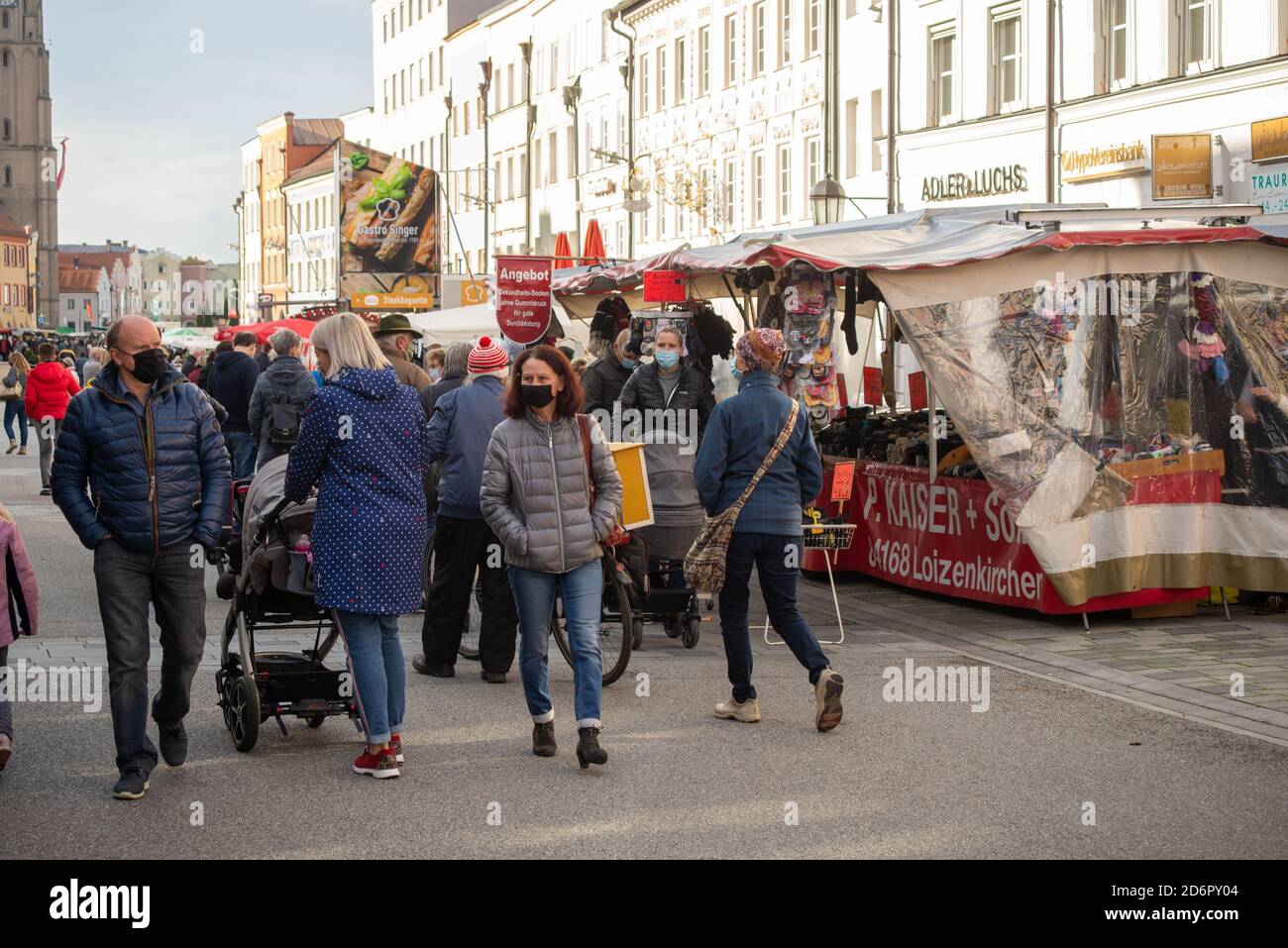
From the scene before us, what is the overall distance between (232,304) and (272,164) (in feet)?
120

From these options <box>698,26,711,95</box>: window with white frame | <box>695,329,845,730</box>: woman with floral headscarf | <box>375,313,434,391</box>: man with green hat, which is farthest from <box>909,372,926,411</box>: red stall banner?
<box>698,26,711,95</box>: window with white frame

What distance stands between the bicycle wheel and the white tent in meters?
12.5

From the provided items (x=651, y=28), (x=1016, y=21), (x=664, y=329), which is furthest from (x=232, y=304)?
(x=664, y=329)

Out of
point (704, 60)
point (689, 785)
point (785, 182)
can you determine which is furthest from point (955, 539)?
point (704, 60)

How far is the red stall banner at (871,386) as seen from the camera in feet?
57.1

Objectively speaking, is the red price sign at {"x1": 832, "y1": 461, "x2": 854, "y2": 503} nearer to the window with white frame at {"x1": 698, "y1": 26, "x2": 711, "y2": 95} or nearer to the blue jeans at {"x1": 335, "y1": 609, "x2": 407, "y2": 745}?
the blue jeans at {"x1": 335, "y1": 609, "x2": 407, "y2": 745}

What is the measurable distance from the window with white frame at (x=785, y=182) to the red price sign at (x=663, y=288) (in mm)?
26427

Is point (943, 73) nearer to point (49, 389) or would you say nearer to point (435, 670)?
point (49, 389)

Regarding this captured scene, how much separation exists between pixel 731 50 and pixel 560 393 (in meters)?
39.4

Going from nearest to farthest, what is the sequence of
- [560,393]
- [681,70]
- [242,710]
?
1. [242,710]
2. [560,393]
3. [681,70]

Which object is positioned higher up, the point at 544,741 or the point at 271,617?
the point at 271,617

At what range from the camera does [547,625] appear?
8.28 m

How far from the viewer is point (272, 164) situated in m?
120

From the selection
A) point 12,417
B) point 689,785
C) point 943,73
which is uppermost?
point 943,73
